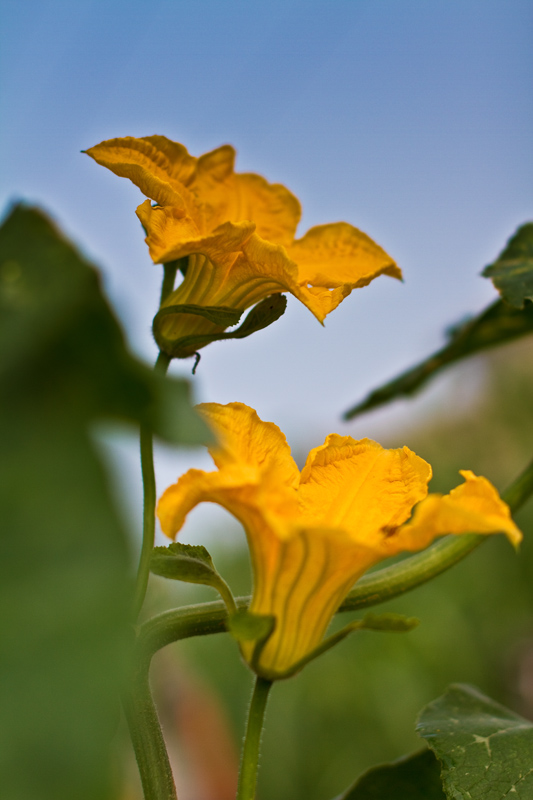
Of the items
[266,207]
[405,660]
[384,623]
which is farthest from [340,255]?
[405,660]

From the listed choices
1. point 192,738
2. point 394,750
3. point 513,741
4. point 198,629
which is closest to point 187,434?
point 198,629

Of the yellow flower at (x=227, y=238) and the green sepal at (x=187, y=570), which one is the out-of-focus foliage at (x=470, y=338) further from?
the green sepal at (x=187, y=570)

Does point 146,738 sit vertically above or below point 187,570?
below

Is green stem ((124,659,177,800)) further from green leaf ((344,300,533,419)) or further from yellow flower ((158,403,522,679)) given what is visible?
green leaf ((344,300,533,419))

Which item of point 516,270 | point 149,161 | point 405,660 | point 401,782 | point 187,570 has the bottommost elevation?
point 405,660

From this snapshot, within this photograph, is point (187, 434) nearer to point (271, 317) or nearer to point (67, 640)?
point (67, 640)

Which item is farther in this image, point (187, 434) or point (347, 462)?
point (347, 462)

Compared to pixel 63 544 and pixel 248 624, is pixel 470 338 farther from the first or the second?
pixel 63 544
